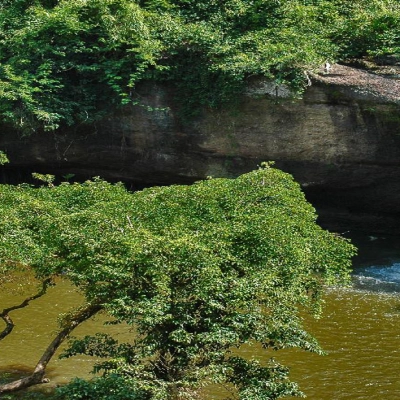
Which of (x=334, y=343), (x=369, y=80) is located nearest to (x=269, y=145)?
(x=369, y=80)

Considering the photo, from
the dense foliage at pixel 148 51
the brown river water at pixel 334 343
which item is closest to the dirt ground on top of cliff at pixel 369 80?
the dense foliage at pixel 148 51

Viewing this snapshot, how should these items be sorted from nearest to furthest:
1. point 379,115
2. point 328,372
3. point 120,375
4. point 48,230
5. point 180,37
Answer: point 120,375 → point 48,230 → point 328,372 → point 379,115 → point 180,37

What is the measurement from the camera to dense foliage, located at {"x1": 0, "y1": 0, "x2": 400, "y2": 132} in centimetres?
1728

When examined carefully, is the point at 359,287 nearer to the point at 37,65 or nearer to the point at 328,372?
the point at 328,372

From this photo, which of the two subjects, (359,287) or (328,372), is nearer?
(328,372)

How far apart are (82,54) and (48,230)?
10.4 meters

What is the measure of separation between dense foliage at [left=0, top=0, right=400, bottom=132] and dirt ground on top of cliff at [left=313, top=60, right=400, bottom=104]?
0.40 m

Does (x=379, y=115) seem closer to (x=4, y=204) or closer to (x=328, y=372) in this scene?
(x=328, y=372)

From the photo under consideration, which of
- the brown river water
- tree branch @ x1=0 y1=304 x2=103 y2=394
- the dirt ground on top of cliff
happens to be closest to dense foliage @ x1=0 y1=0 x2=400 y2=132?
the dirt ground on top of cliff

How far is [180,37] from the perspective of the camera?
59.5 feet

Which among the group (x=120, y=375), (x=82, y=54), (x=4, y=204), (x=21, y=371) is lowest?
(x=21, y=371)

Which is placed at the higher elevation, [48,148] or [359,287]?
[48,148]

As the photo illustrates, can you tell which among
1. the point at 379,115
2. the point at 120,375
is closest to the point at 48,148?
the point at 379,115

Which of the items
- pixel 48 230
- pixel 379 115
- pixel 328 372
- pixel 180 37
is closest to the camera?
pixel 48 230
